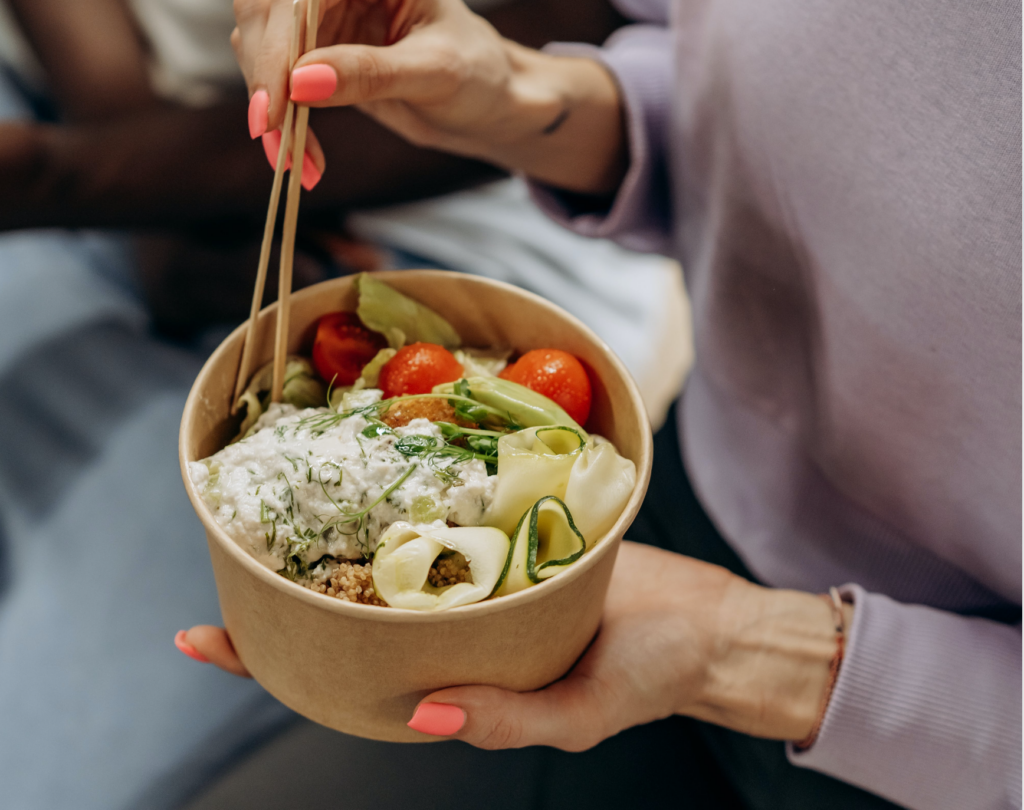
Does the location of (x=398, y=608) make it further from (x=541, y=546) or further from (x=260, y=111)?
(x=260, y=111)

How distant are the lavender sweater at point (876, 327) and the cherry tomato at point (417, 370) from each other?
0.41 meters

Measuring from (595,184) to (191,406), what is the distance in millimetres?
636

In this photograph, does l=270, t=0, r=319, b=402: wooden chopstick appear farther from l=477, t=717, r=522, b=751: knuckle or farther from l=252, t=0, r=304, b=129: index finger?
l=477, t=717, r=522, b=751: knuckle

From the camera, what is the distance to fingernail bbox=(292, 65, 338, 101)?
21.2 inches

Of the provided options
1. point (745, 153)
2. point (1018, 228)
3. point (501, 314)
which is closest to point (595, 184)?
point (745, 153)

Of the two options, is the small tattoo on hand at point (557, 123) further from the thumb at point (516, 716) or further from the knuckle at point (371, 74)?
the thumb at point (516, 716)

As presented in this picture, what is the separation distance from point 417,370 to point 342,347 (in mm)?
80

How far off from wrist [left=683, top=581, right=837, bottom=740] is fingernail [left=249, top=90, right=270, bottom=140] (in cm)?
61

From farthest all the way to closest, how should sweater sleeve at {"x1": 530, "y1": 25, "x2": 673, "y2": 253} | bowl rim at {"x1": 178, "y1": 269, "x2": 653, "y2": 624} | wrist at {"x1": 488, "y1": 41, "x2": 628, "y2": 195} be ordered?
sweater sleeve at {"x1": 530, "y1": 25, "x2": 673, "y2": 253}, wrist at {"x1": 488, "y1": 41, "x2": 628, "y2": 195}, bowl rim at {"x1": 178, "y1": 269, "x2": 653, "y2": 624}

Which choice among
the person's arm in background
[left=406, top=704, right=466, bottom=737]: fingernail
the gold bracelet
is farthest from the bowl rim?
the person's arm in background

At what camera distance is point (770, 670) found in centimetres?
75

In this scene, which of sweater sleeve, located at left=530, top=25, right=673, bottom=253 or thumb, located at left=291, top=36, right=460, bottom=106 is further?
sweater sleeve, located at left=530, top=25, right=673, bottom=253

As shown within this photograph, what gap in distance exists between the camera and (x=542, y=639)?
0.58 m

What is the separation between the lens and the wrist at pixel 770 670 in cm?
75
